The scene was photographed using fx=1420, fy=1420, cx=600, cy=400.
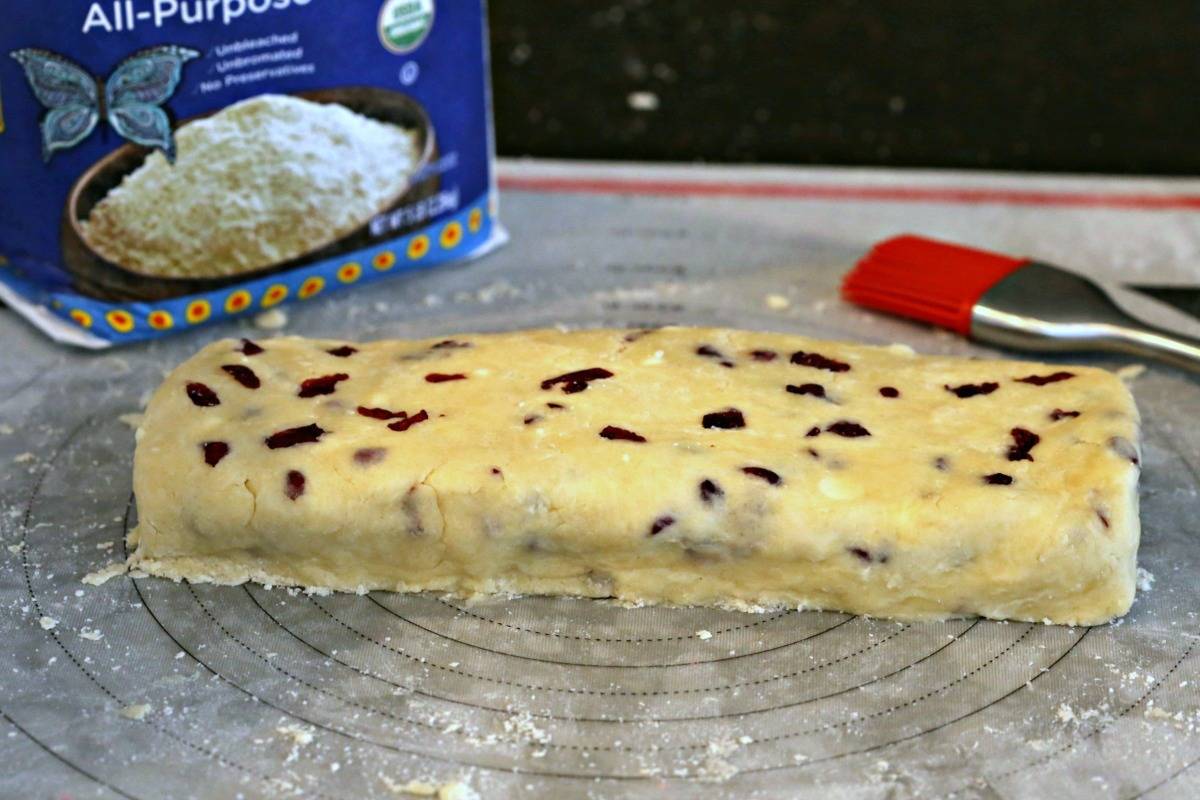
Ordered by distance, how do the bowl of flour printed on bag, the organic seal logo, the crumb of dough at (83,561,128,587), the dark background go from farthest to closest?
the dark background → the organic seal logo → the bowl of flour printed on bag → the crumb of dough at (83,561,128,587)

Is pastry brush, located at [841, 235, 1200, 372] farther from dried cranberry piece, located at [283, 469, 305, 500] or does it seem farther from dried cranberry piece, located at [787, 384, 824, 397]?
dried cranberry piece, located at [283, 469, 305, 500]

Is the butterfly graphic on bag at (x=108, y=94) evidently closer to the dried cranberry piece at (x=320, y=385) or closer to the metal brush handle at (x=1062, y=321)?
the dried cranberry piece at (x=320, y=385)

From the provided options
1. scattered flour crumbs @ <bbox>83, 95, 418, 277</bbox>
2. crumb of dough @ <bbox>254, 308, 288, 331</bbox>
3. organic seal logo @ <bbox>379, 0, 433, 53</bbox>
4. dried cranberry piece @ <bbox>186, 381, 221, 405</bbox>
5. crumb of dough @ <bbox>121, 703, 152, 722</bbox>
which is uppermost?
organic seal logo @ <bbox>379, 0, 433, 53</bbox>

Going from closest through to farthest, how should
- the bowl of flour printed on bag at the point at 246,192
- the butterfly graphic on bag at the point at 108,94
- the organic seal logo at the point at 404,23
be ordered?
the butterfly graphic on bag at the point at 108,94 → the bowl of flour printed on bag at the point at 246,192 → the organic seal logo at the point at 404,23

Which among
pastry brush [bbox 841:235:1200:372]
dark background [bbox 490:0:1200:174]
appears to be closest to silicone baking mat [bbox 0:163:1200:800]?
pastry brush [bbox 841:235:1200:372]

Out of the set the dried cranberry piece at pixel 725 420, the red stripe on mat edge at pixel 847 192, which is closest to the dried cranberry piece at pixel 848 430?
the dried cranberry piece at pixel 725 420

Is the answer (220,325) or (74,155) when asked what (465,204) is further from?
(74,155)

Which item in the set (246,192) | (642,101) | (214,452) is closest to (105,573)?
(214,452)

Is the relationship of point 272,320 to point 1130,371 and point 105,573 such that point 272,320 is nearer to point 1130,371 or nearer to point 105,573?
point 105,573
